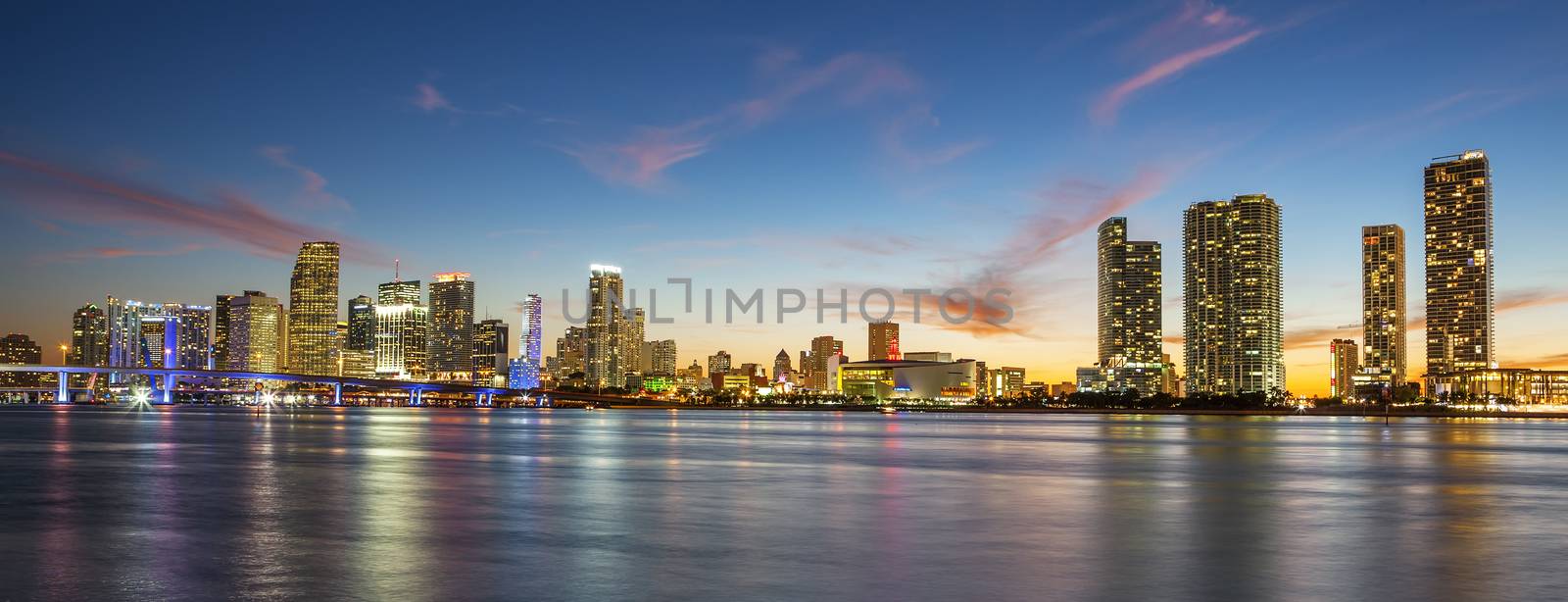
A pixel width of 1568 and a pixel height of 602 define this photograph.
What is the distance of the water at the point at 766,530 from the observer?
17406mm

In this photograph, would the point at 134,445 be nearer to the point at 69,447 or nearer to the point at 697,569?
the point at 69,447

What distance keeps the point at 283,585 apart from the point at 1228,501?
24.9m

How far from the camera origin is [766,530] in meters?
24.9

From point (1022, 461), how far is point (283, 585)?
4124 cm

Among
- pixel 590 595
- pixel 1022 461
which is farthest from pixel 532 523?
pixel 1022 461

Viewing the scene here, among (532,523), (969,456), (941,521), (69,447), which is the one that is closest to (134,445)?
(69,447)

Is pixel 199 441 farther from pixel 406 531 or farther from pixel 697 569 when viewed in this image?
pixel 697 569

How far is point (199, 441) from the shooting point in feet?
235

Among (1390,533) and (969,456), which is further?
(969,456)

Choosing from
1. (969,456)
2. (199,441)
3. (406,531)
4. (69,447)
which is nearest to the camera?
(406,531)

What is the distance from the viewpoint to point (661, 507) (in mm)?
29547

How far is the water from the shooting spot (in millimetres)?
17406

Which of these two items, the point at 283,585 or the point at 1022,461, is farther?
the point at 1022,461

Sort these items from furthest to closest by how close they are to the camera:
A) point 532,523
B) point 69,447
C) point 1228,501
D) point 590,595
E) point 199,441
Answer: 1. point 199,441
2. point 69,447
3. point 1228,501
4. point 532,523
5. point 590,595
